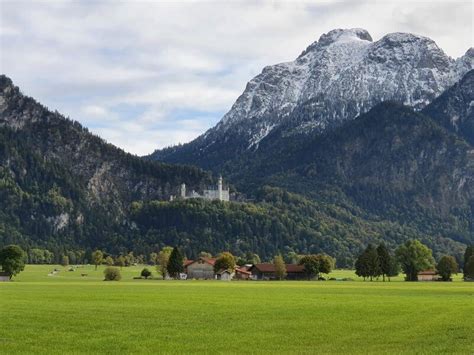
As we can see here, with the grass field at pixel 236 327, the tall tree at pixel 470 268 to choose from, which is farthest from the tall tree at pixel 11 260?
the grass field at pixel 236 327

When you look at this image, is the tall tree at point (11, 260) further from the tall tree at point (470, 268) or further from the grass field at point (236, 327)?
the grass field at point (236, 327)

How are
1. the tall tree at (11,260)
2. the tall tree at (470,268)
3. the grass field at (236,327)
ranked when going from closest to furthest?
the grass field at (236,327), the tall tree at (11,260), the tall tree at (470,268)

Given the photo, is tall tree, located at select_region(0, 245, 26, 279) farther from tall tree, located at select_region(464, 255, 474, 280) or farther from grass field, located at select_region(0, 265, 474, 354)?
grass field, located at select_region(0, 265, 474, 354)

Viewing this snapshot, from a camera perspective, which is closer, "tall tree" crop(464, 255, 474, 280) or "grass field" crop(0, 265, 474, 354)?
"grass field" crop(0, 265, 474, 354)

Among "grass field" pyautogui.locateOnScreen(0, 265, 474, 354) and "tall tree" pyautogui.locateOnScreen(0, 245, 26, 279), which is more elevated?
"tall tree" pyautogui.locateOnScreen(0, 245, 26, 279)

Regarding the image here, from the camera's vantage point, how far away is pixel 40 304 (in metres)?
77.8

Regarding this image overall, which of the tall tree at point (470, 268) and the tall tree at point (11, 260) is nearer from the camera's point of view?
the tall tree at point (11, 260)

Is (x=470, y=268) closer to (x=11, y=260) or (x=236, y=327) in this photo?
(x=11, y=260)

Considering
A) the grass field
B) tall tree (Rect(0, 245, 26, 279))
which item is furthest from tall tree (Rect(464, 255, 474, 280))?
the grass field

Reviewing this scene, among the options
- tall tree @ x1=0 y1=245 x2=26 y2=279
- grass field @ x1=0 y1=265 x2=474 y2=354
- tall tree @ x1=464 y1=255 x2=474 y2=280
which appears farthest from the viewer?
tall tree @ x1=464 y1=255 x2=474 y2=280

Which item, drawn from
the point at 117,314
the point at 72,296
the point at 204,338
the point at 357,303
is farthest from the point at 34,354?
the point at 72,296

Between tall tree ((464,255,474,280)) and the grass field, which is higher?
tall tree ((464,255,474,280))

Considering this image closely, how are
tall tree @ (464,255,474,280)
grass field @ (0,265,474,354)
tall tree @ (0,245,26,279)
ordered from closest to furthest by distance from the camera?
1. grass field @ (0,265,474,354)
2. tall tree @ (0,245,26,279)
3. tall tree @ (464,255,474,280)

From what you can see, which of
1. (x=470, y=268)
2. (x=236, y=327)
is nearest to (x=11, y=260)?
(x=470, y=268)
